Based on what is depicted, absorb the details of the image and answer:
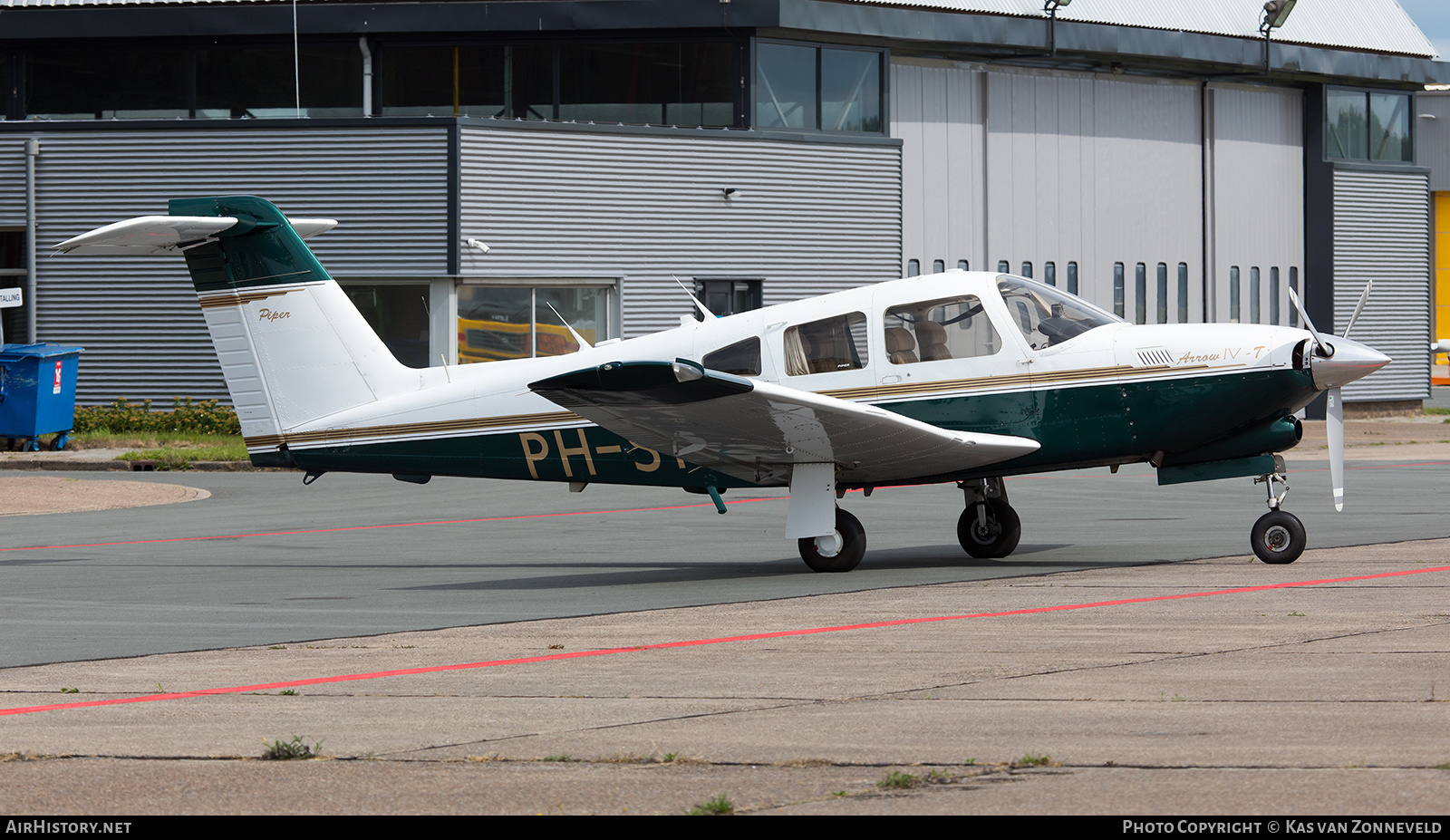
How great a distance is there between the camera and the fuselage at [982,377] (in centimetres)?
1255

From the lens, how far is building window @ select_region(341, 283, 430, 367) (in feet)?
→ 97.5

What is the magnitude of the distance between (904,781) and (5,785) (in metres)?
3.18

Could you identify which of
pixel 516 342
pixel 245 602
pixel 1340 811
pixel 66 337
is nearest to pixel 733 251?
pixel 516 342

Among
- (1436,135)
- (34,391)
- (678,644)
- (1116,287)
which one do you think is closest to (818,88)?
(1116,287)

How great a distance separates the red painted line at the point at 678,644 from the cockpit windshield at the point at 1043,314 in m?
2.71

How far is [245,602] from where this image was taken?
11609mm

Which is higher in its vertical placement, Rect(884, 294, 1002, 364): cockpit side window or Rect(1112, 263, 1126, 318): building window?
Rect(1112, 263, 1126, 318): building window

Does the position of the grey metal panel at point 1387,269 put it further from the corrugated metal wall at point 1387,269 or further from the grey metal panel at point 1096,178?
the grey metal panel at point 1096,178

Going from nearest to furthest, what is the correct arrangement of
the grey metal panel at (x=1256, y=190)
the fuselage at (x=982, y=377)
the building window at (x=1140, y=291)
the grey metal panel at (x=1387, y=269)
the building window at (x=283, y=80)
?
1. the fuselage at (x=982, y=377)
2. the building window at (x=283, y=80)
3. the building window at (x=1140, y=291)
4. the grey metal panel at (x=1256, y=190)
5. the grey metal panel at (x=1387, y=269)

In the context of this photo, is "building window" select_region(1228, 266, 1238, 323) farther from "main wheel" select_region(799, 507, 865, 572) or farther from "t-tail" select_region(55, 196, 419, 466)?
"t-tail" select_region(55, 196, 419, 466)

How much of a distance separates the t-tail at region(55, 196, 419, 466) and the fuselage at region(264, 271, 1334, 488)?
1.13m

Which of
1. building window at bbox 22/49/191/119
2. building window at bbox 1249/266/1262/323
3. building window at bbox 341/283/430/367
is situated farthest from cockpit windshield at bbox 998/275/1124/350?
building window at bbox 1249/266/1262/323

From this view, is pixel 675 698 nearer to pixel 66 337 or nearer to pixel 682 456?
pixel 682 456

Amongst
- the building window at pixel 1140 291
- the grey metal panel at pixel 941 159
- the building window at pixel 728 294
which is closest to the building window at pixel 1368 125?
the building window at pixel 1140 291
